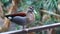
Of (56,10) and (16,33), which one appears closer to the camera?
(16,33)

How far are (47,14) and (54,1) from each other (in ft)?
0.67

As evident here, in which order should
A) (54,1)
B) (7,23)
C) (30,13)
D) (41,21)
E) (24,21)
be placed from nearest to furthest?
(24,21) → (30,13) → (7,23) → (54,1) → (41,21)

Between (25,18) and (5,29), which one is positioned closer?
(25,18)

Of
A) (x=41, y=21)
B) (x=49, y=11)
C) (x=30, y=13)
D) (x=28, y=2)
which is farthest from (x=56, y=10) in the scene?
(x=30, y=13)

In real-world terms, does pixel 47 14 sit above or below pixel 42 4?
below

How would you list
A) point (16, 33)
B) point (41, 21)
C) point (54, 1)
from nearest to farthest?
point (16, 33)
point (54, 1)
point (41, 21)

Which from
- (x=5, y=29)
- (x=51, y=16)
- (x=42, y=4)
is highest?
(x=42, y=4)

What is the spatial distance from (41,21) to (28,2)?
0.37 metres

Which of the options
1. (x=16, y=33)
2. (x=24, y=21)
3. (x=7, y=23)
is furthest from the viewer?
(x=7, y=23)

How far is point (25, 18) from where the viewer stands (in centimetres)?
147

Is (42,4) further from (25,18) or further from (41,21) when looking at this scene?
(25,18)

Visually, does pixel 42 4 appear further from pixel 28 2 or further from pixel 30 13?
pixel 30 13

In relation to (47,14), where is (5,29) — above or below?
below

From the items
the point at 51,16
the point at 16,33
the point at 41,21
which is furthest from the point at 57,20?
the point at 16,33
